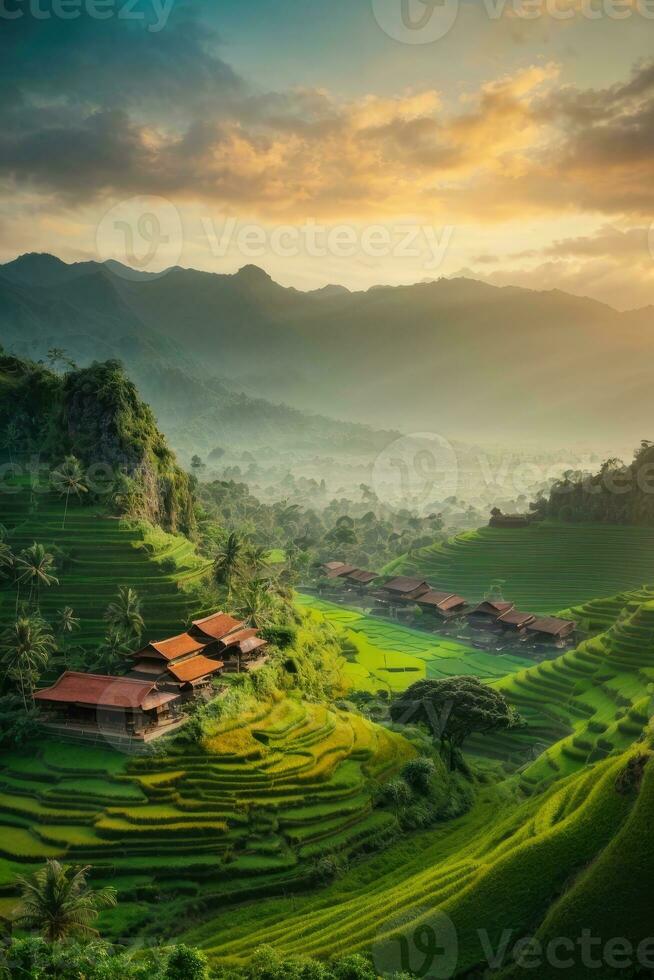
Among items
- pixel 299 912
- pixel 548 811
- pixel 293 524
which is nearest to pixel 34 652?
pixel 299 912

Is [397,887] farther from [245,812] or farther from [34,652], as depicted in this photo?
[34,652]

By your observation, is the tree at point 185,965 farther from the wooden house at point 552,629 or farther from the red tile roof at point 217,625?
the wooden house at point 552,629

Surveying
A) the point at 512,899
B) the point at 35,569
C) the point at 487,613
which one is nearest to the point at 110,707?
the point at 35,569

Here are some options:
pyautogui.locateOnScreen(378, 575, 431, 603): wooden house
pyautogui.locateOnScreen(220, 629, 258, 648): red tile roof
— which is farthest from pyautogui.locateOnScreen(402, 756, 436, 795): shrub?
pyautogui.locateOnScreen(378, 575, 431, 603): wooden house

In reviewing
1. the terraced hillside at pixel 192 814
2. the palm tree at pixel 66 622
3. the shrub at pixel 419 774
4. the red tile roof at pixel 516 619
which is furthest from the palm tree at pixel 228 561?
the red tile roof at pixel 516 619

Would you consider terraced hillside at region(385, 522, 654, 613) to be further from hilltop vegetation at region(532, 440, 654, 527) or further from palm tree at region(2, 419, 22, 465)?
palm tree at region(2, 419, 22, 465)

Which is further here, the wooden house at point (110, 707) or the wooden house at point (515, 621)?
the wooden house at point (515, 621)

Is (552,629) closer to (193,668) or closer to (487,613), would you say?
(487,613)
